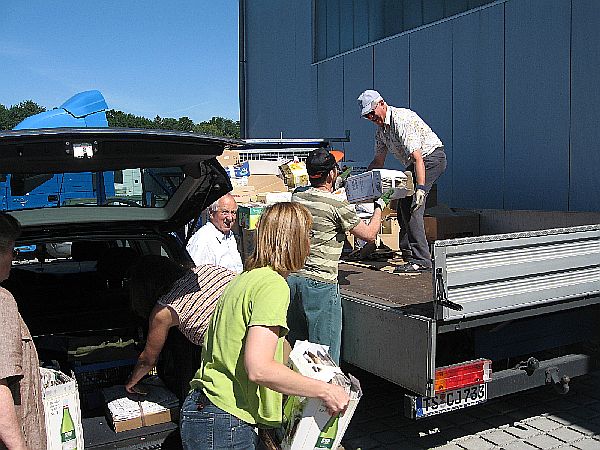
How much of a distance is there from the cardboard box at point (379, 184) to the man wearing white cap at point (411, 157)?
0.73 feet

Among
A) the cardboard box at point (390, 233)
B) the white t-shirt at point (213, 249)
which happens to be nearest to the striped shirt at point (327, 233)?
the white t-shirt at point (213, 249)

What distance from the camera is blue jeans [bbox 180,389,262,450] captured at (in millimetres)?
2496

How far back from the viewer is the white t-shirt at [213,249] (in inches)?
200

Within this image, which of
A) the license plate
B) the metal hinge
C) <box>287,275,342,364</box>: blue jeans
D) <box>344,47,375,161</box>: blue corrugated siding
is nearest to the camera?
the metal hinge

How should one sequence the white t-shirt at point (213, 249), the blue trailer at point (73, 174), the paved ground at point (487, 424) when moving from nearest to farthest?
the paved ground at point (487, 424) < the white t-shirt at point (213, 249) < the blue trailer at point (73, 174)

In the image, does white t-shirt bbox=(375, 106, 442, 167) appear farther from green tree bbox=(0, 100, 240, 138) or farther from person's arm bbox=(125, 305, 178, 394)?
green tree bbox=(0, 100, 240, 138)

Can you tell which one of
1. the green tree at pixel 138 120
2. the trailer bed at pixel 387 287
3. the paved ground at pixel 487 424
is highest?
the green tree at pixel 138 120

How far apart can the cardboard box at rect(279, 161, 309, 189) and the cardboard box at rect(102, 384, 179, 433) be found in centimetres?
A: 365

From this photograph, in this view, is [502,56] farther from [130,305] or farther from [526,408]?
[130,305]

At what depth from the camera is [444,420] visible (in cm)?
500

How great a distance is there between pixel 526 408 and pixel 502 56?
4.53 metres

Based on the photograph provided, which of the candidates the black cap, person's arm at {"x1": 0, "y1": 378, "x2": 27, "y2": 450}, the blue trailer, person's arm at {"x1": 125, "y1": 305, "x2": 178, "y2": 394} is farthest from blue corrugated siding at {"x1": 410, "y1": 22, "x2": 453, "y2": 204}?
person's arm at {"x1": 0, "y1": 378, "x2": 27, "y2": 450}

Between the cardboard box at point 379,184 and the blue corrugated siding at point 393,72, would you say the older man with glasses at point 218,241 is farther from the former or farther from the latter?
the blue corrugated siding at point 393,72

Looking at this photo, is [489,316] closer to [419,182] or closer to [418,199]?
[418,199]
